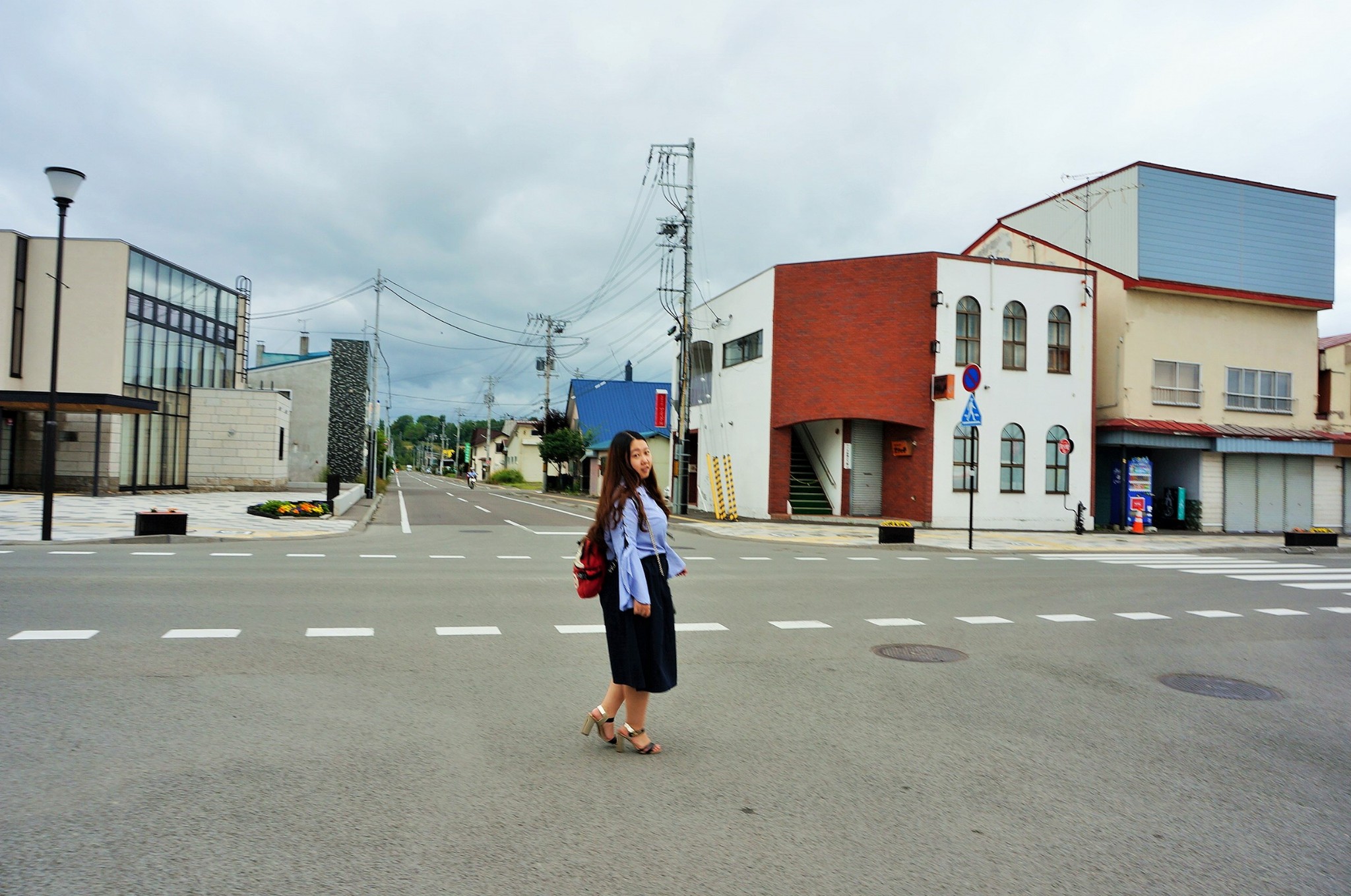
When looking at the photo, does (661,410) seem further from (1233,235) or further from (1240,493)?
(1233,235)

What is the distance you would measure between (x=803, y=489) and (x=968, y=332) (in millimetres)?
7699

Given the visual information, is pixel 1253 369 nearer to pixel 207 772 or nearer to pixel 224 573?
pixel 224 573

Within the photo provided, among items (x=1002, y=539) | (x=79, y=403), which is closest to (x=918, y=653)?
(x=1002, y=539)

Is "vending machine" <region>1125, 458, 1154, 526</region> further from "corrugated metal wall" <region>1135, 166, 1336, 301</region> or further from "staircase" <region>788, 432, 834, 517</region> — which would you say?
"staircase" <region>788, 432, 834, 517</region>

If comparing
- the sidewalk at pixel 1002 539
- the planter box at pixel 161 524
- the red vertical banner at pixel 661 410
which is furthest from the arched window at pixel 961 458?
the planter box at pixel 161 524

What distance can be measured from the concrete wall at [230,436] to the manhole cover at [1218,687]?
36745mm

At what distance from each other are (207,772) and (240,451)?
36580 millimetres

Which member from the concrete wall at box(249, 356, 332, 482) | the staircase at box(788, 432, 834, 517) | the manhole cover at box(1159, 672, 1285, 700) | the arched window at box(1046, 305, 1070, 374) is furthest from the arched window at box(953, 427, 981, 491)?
the concrete wall at box(249, 356, 332, 482)

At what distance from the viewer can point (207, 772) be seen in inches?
176

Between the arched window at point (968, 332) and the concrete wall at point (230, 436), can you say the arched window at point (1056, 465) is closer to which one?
the arched window at point (968, 332)

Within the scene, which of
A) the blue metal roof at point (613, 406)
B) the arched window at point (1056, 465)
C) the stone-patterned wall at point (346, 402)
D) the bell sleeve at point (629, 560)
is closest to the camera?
the bell sleeve at point (629, 560)

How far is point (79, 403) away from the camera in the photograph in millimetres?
27219

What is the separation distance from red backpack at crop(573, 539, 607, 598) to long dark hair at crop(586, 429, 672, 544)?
0.18 ft

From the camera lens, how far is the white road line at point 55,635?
7398 mm
